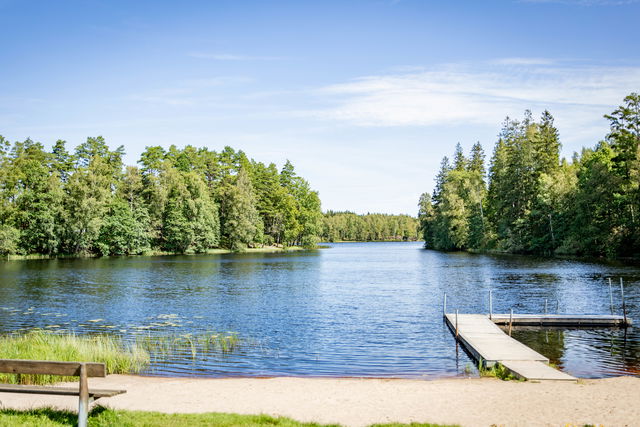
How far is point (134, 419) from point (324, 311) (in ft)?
68.1

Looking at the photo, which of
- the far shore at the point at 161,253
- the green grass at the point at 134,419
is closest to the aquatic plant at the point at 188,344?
the green grass at the point at 134,419

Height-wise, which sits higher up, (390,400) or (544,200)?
(544,200)

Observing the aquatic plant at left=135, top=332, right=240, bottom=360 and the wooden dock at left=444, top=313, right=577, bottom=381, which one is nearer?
the wooden dock at left=444, top=313, right=577, bottom=381

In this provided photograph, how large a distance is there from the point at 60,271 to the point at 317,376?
45.7 metres

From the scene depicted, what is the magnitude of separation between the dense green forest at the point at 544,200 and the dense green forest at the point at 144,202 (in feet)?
119

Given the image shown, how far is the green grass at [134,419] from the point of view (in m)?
8.94

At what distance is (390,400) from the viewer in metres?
12.1

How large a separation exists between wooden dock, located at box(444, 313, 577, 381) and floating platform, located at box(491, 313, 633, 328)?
1.29m

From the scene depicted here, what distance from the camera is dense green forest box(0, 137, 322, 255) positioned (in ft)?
247

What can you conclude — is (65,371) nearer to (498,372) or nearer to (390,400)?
(390,400)

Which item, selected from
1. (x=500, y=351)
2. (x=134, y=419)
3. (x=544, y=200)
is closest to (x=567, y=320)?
(x=500, y=351)

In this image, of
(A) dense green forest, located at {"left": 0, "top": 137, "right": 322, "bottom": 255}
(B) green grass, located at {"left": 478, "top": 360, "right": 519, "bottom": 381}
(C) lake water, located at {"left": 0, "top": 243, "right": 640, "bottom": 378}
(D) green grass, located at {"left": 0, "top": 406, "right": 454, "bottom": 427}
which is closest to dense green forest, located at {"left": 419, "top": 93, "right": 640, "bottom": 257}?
(C) lake water, located at {"left": 0, "top": 243, "right": 640, "bottom": 378}

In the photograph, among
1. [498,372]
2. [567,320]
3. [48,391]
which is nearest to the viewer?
[48,391]

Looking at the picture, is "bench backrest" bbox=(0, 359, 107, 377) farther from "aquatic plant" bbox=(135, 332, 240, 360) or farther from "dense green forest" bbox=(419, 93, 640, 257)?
"dense green forest" bbox=(419, 93, 640, 257)
